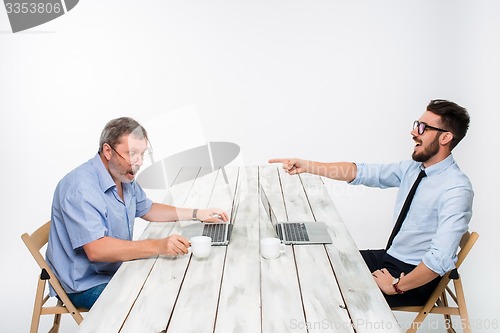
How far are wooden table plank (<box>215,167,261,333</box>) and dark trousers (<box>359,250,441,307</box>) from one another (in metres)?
0.63

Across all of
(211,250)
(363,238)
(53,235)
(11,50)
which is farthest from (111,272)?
(11,50)

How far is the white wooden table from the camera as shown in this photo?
5.12 feet

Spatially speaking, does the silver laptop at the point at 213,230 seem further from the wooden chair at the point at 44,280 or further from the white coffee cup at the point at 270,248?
the wooden chair at the point at 44,280

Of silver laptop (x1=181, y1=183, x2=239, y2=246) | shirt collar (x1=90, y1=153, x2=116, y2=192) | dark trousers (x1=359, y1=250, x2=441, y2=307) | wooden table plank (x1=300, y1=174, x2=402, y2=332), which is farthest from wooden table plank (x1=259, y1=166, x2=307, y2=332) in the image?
shirt collar (x1=90, y1=153, x2=116, y2=192)

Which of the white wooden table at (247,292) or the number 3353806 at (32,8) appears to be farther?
the number 3353806 at (32,8)

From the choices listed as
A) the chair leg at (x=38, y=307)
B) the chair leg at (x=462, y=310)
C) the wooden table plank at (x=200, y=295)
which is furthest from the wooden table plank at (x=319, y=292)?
the chair leg at (x=38, y=307)

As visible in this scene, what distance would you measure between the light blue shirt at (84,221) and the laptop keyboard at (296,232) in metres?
0.71

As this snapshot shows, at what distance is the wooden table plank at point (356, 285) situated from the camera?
156cm

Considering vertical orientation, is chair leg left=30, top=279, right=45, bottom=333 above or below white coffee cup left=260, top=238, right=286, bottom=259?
below

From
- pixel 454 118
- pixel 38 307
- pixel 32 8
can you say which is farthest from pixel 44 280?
pixel 32 8

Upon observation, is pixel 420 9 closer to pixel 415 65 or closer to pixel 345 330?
pixel 415 65

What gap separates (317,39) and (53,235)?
110 inches

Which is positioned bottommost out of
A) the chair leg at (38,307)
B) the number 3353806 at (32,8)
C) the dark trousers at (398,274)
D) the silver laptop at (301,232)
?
the dark trousers at (398,274)

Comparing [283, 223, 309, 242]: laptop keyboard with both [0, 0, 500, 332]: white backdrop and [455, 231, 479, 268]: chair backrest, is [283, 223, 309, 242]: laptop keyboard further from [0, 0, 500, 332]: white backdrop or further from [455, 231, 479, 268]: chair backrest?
[0, 0, 500, 332]: white backdrop
